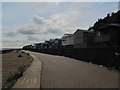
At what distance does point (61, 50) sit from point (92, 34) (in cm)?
1474

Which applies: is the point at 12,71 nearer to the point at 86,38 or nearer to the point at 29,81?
the point at 29,81

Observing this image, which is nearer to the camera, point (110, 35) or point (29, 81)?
point (29, 81)

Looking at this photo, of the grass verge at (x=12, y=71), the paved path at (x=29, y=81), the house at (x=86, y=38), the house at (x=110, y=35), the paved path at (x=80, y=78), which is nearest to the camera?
the paved path at (x=80, y=78)

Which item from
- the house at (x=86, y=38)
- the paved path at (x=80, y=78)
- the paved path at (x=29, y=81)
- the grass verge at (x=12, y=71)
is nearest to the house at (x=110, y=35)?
the house at (x=86, y=38)

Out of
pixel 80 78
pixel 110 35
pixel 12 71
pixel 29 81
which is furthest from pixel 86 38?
pixel 29 81

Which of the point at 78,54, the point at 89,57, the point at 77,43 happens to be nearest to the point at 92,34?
the point at 77,43

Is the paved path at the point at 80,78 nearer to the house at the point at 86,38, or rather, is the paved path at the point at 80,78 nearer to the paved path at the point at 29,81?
the paved path at the point at 29,81

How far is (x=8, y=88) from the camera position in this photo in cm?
872

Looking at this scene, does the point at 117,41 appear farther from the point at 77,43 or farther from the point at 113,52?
the point at 113,52

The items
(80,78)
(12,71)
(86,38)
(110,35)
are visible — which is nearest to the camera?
(80,78)

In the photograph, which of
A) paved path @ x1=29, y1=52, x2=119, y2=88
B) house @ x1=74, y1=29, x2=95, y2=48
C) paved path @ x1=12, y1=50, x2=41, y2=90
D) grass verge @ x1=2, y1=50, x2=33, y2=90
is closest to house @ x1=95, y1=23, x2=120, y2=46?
house @ x1=74, y1=29, x2=95, y2=48

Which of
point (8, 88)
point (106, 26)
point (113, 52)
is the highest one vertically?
point (106, 26)

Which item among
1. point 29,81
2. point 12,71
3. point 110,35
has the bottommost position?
point 12,71

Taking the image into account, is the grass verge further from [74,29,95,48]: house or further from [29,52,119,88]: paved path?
[74,29,95,48]: house
